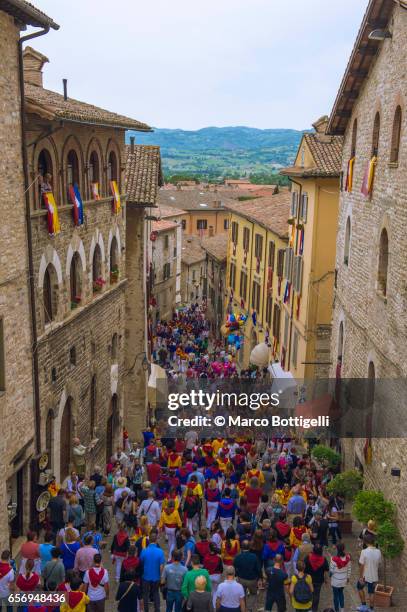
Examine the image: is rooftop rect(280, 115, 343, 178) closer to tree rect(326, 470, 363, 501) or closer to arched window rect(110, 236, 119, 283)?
arched window rect(110, 236, 119, 283)

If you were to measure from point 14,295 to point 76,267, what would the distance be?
223 inches

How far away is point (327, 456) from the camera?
21000 mm

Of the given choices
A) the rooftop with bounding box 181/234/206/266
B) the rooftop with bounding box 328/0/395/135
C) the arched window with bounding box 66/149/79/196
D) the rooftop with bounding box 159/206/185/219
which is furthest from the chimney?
the rooftop with bounding box 181/234/206/266

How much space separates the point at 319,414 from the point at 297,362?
23.6 feet

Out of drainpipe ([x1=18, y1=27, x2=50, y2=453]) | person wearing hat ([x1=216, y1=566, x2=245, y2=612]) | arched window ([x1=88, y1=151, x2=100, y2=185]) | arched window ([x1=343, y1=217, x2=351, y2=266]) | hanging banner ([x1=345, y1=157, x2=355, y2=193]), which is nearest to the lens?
person wearing hat ([x1=216, y1=566, x2=245, y2=612])

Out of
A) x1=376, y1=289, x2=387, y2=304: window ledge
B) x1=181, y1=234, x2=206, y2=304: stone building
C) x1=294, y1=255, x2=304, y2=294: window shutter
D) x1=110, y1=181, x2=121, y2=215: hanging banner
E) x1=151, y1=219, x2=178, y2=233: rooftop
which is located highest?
x1=110, y1=181, x2=121, y2=215: hanging banner

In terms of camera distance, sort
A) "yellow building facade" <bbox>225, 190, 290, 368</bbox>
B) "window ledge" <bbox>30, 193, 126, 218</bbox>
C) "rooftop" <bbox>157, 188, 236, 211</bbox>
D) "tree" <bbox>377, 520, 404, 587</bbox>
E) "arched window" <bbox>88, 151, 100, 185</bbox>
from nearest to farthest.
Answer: "tree" <bbox>377, 520, 404, 587</bbox> → "window ledge" <bbox>30, 193, 126, 218</bbox> → "arched window" <bbox>88, 151, 100, 185</bbox> → "yellow building facade" <bbox>225, 190, 290, 368</bbox> → "rooftop" <bbox>157, 188, 236, 211</bbox>

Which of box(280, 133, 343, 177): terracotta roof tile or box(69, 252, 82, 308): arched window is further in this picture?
box(280, 133, 343, 177): terracotta roof tile

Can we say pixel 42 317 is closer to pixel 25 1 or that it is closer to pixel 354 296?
pixel 25 1

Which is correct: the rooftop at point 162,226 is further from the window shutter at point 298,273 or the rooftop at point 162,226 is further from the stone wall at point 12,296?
the stone wall at point 12,296

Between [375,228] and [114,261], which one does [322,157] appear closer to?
[114,261]

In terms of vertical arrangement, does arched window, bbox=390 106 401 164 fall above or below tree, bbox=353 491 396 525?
above

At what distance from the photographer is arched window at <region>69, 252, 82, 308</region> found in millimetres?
20500

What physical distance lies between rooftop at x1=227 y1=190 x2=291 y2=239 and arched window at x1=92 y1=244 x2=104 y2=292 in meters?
14.4
